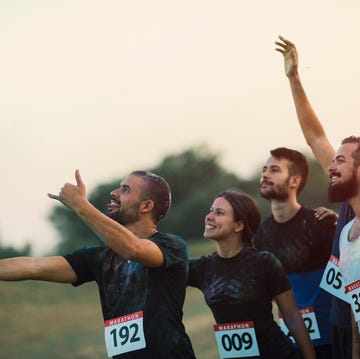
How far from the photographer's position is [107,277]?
5535 mm

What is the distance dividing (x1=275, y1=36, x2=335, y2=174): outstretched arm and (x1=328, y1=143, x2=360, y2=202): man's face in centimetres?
73

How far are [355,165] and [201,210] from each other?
19.8 metres

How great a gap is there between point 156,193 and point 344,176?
3.66 ft

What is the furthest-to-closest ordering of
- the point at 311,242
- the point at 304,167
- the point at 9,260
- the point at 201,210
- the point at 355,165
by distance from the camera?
1. the point at 201,210
2. the point at 304,167
3. the point at 311,242
4. the point at 355,165
5. the point at 9,260

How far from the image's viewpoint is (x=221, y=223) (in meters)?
6.62

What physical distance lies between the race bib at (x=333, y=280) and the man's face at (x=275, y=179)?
2.64 ft

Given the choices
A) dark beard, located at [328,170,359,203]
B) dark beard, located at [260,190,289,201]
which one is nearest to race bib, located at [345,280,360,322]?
dark beard, located at [328,170,359,203]

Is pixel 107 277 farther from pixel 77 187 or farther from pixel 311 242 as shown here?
pixel 311 242

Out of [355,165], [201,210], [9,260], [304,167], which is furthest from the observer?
[201,210]

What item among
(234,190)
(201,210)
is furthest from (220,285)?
(201,210)

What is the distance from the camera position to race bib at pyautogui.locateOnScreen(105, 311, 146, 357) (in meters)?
5.36

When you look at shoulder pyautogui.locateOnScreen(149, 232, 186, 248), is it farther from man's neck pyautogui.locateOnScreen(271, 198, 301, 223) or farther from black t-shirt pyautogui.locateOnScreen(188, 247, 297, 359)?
man's neck pyautogui.locateOnScreen(271, 198, 301, 223)

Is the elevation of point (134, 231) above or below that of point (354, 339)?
above

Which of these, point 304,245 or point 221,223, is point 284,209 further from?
A: point 221,223
